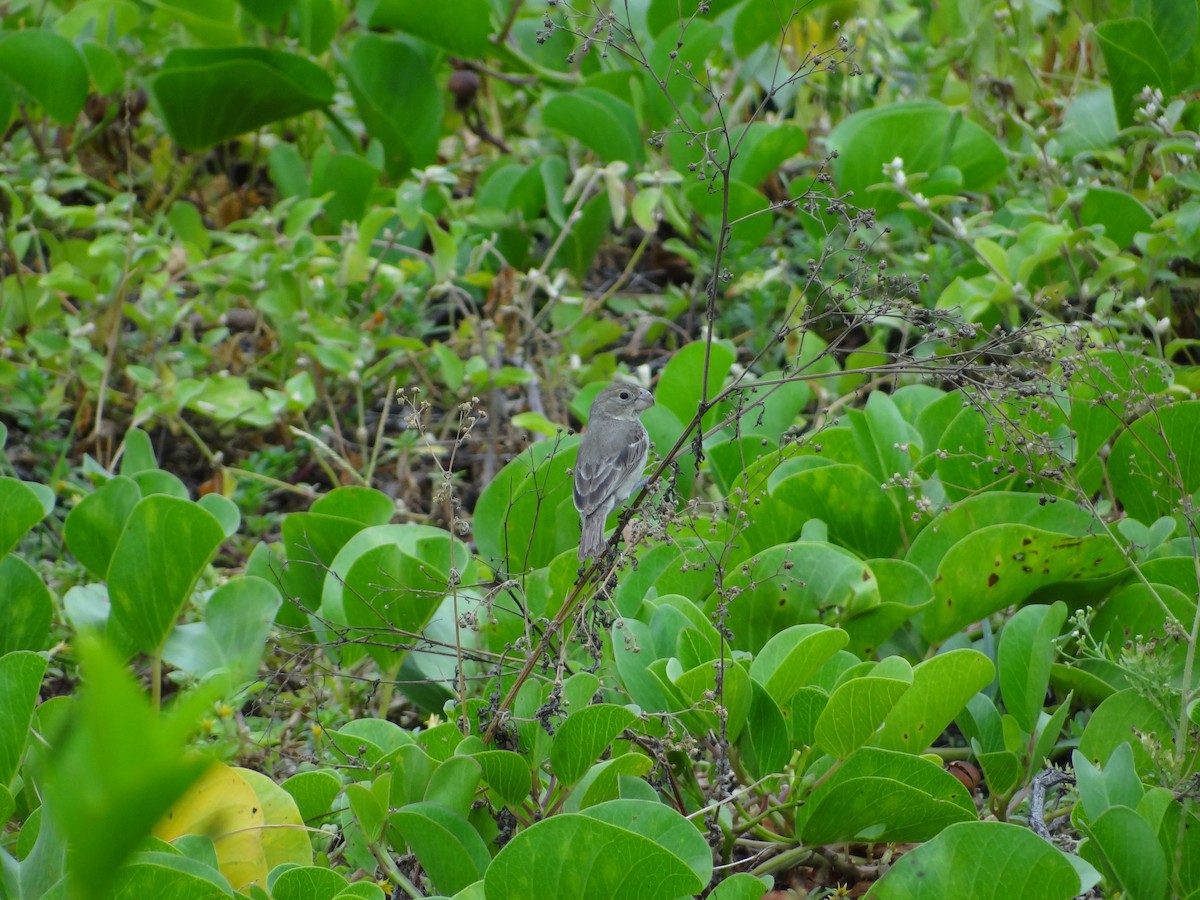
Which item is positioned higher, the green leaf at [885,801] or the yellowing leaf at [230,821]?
the green leaf at [885,801]

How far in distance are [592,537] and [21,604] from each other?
1512 mm

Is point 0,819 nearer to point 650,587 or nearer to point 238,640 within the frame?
point 238,640

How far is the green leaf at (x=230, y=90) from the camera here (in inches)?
222

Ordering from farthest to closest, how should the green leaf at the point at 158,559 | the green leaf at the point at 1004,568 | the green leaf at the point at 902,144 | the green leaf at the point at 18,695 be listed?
the green leaf at the point at 902,144, the green leaf at the point at 158,559, the green leaf at the point at 1004,568, the green leaf at the point at 18,695

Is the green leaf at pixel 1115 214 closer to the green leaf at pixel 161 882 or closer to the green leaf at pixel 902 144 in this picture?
the green leaf at pixel 902 144

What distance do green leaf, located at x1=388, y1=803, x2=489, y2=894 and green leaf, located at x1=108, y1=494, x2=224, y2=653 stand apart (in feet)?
3.40

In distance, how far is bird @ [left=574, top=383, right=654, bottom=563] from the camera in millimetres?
4090

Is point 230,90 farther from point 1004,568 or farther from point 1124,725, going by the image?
point 1124,725

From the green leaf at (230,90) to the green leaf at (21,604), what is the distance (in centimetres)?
314

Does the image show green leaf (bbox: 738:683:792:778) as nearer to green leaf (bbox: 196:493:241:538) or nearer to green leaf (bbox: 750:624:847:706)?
green leaf (bbox: 750:624:847:706)

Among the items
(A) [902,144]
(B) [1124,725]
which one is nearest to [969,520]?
(B) [1124,725]

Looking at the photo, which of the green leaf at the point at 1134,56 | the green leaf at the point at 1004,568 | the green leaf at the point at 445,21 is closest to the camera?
the green leaf at the point at 1004,568

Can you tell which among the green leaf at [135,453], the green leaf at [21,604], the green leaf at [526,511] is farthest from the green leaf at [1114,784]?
the green leaf at [135,453]

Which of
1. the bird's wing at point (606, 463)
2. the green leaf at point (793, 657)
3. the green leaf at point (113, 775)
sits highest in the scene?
the green leaf at point (113, 775)
